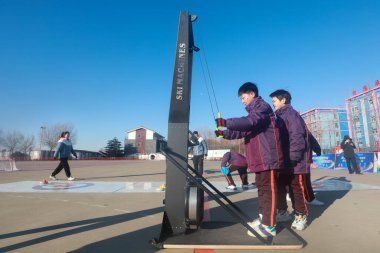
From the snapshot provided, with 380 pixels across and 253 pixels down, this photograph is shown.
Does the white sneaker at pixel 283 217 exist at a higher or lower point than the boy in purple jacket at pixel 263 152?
lower

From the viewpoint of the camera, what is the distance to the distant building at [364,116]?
45625mm

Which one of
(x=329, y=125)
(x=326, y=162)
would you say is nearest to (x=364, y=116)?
(x=329, y=125)

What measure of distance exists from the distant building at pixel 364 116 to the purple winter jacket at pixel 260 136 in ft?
170

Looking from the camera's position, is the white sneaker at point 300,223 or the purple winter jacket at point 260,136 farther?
the white sneaker at point 300,223

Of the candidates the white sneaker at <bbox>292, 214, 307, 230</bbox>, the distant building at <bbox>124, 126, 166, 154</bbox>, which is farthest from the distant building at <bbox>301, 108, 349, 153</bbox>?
the white sneaker at <bbox>292, 214, 307, 230</bbox>

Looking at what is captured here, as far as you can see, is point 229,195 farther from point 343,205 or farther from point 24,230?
point 24,230

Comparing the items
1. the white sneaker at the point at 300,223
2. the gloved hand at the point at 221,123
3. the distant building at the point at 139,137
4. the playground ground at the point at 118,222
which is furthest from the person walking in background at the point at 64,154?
the distant building at the point at 139,137

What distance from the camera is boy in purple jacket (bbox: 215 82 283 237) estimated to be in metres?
2.69

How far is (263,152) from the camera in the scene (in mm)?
2846

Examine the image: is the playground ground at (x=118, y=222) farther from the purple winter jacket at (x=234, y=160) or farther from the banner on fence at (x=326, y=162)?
the banner on fence at (x=326, y=162)

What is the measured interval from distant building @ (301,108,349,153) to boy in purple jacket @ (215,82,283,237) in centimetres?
6563

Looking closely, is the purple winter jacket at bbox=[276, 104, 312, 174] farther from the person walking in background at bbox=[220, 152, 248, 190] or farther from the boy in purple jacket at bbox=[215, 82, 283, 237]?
the person walking in background at bbox=[220, 152, 248, 190]

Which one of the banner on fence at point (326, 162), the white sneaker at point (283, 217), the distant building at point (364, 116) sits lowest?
the white sneaker at point (283, 217)

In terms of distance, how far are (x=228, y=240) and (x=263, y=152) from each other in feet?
3.43
